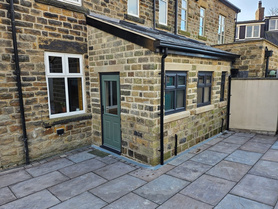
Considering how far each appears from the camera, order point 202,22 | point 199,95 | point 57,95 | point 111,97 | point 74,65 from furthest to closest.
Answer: point 202,22 < point 199,95 < point 74,65 < point 111,97 < point 57,95

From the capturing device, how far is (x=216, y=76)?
24.4 ft

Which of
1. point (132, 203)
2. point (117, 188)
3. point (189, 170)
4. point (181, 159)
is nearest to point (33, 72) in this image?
point (117, 188)

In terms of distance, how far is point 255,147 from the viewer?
6.42 meters

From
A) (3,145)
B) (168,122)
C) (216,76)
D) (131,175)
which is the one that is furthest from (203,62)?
(3,145)

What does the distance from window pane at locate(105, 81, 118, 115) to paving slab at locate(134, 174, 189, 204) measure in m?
2.48

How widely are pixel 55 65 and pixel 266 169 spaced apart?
6.48 metres

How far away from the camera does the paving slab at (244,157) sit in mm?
5356

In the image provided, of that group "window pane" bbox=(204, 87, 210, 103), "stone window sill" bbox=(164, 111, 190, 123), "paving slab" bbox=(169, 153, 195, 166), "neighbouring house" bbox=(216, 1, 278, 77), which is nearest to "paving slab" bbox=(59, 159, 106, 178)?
"paving slab" bbox=(169, 153, 195, 166)

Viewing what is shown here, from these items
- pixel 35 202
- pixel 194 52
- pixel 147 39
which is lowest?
pixel 35 202

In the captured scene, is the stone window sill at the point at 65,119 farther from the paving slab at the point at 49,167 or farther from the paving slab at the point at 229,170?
the paving slab at the point at 229,170

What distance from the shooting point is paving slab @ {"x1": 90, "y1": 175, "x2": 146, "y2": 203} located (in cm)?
385

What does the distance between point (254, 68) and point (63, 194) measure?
8865 millimetres

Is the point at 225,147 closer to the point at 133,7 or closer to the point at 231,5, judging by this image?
the point at 133,7

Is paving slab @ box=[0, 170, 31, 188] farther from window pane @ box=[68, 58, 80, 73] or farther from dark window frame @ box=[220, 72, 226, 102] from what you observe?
dark window frame @ box=[220, 72, 226, 102]
